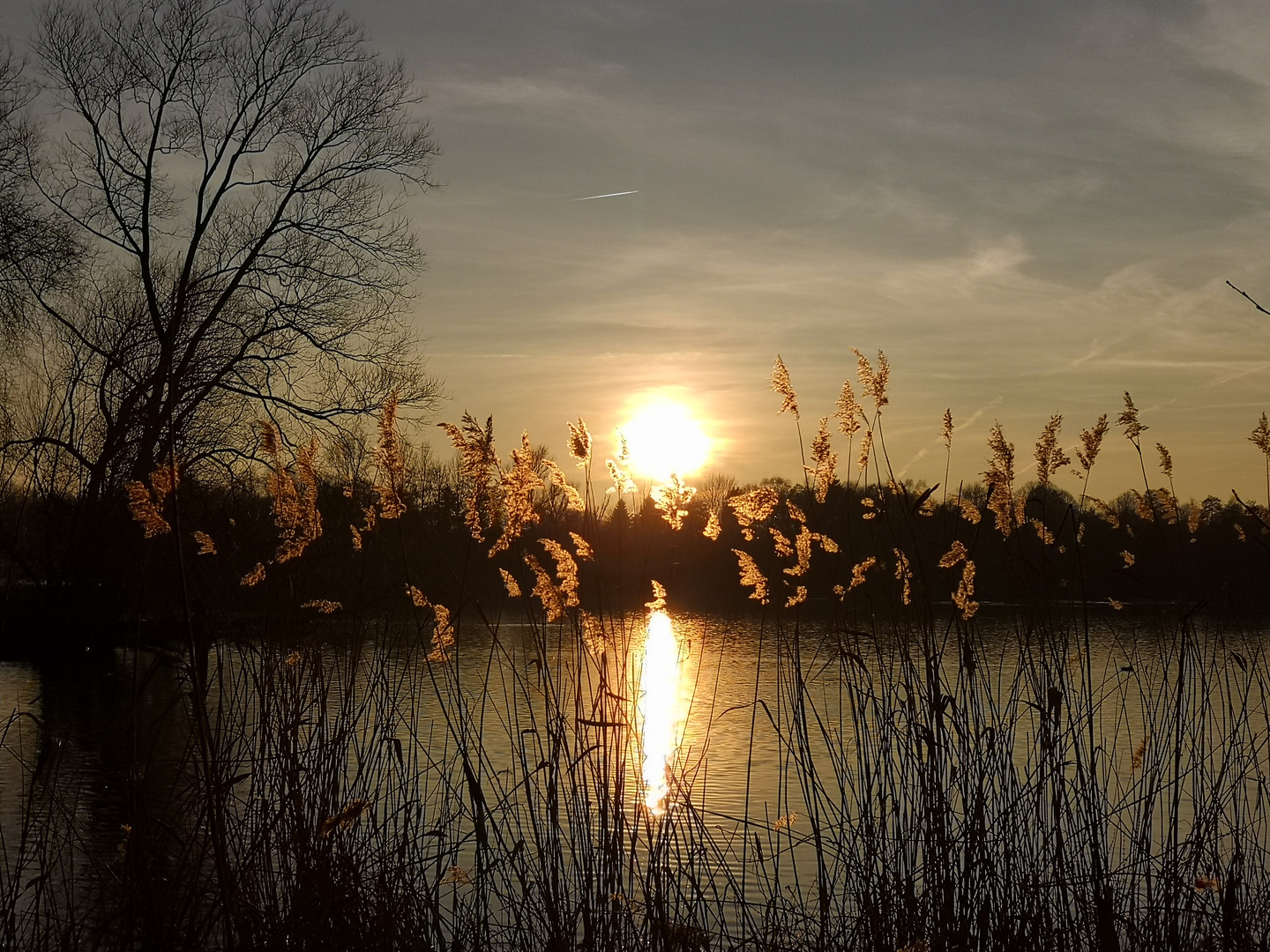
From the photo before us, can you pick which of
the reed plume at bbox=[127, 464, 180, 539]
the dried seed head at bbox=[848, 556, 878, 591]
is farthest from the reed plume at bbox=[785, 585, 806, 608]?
the reed plume at bbox=[127, 464, 180, 539]

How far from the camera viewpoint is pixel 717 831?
5.59 metres

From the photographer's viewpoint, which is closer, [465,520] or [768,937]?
[465,520]

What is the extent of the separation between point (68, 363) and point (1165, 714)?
1461cm

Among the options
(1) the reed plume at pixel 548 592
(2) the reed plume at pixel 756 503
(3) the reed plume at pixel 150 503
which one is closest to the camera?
(3) the reed plume at pixel 150 503

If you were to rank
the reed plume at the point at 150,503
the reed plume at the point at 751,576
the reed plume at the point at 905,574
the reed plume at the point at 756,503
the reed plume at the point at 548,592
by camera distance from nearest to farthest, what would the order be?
the reed plume at the point at 150,503, the reed plume at the point at 548,592, the reed plume at the point at 756,503, the reed plume at the point at 751,576, the reed plume at the point at 905,574

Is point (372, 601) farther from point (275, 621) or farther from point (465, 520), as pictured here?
point (465, 520)

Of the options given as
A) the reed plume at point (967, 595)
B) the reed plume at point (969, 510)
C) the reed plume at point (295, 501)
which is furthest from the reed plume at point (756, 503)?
the reed plume at point (295, 501)

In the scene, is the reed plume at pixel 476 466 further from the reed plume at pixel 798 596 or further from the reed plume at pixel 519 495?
the reed plume at pixel 798 596

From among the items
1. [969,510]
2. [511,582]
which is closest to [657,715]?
[969,510]

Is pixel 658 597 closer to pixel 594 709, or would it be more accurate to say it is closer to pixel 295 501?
pixel 594 709

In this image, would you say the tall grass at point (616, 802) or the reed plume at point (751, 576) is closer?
the tall grass at point (616, 802)

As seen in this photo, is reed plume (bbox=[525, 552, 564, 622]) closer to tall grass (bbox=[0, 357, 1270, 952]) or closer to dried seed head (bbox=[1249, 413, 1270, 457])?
tall grass (bbox=[0, 357, 1270, 952])

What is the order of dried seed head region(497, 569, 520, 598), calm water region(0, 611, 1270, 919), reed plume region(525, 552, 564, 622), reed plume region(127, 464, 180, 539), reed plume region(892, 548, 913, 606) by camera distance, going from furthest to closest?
calm water region(0, 611, 1270, 919), reed plume region(892, 548, 913, 606), reed plume region(525, 552, 564, 622), dried seed head region(497, 569, 520, 598), reed plume region(127, 464, 180, 539)

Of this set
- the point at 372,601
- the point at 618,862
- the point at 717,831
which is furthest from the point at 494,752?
the point at 618,862
